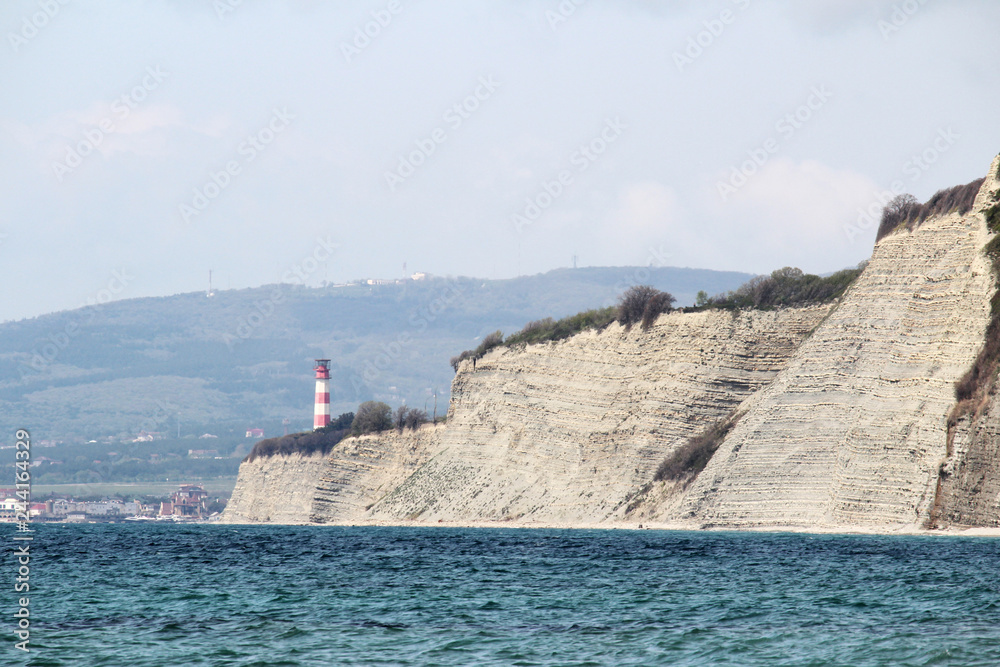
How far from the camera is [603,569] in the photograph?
123ft

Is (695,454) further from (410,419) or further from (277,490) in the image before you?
(277,490)

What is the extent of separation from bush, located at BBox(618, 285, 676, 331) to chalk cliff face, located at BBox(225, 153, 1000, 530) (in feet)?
2.75

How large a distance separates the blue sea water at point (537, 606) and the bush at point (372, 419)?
50.8m

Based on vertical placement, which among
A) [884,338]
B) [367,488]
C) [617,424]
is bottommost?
[367,488]

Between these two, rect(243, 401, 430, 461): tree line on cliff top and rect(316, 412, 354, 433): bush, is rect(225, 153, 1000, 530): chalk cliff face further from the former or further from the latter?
rect(316, 412, 354, 433): bush

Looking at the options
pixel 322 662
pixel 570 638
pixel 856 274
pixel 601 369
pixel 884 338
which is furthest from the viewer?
pixel 601 369

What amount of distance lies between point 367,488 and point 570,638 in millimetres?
74358

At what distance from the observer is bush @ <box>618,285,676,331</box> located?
7419 cm

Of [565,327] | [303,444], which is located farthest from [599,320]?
[303,444]

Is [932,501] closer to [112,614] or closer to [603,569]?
[603,569]

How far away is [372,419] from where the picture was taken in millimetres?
98438

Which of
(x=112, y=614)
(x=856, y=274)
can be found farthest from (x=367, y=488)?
(x=112, y=614)

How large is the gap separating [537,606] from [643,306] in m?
48.8

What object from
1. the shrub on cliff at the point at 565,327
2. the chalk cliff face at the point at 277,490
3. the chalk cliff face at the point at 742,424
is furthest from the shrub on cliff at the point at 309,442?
the shrub on cliff at the point at 565,327
